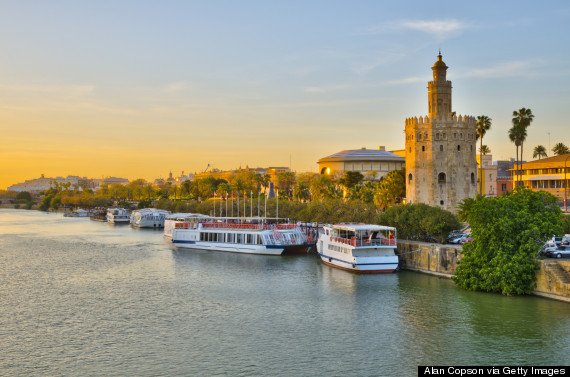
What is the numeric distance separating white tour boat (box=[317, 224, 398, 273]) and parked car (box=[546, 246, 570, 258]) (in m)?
12.8

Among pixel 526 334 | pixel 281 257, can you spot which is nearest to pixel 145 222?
pixel 281 257

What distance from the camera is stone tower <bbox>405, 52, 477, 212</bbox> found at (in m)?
71.9

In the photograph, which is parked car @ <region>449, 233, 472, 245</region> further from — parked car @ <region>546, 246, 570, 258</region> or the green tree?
parked car @ <region>546, 246, 570, 258</region>

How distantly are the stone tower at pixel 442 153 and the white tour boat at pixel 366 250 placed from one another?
748 inches

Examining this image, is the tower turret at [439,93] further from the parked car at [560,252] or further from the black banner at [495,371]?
the black banner at [495,371]

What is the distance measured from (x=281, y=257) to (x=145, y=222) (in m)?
71.4

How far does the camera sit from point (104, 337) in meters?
32.7

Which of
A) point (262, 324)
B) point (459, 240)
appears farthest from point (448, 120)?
point (262, 324)

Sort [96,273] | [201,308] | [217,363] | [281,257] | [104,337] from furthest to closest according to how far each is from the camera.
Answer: [281,257] < [96,273] < [201,308] < [104,337] < [217,363]

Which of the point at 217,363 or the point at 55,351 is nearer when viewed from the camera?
the point at 217,363

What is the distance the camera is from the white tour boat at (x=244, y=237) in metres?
67.6

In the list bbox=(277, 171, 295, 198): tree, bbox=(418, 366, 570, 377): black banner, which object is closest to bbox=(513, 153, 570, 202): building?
bbox=(418, 366, 570, 377): black banner

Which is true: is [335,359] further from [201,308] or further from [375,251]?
[375,251]

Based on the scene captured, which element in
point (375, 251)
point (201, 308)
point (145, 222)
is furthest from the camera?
point (145, 222)
